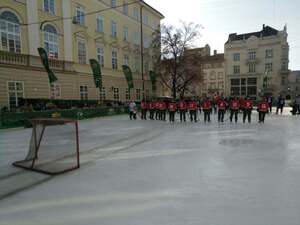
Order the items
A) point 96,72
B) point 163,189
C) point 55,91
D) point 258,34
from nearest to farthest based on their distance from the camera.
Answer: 1. point 163,189
2. point 55,91
3. point 96,72
4. point 258,34

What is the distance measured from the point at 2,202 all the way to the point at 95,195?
1.70m

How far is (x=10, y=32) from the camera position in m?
19.6

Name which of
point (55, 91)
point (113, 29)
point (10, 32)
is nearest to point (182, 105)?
point (55, 91)

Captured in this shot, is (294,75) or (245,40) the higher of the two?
(245,40)

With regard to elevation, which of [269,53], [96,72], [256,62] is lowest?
[96,72]

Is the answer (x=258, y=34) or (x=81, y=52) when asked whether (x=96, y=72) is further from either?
(x=258, y=34)

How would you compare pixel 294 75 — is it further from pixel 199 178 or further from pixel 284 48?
pixel 199 178

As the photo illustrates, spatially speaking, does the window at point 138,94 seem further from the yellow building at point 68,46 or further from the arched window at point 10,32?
the arched window at point 10,32

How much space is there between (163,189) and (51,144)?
428 centimetres

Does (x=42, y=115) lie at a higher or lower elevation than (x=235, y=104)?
lower

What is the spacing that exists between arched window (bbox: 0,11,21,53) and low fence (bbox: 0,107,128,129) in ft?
21.7

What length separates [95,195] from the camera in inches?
189

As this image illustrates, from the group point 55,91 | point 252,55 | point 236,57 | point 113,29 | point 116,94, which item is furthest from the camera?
point 236,57

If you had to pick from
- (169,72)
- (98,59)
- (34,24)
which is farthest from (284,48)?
(34,24)
